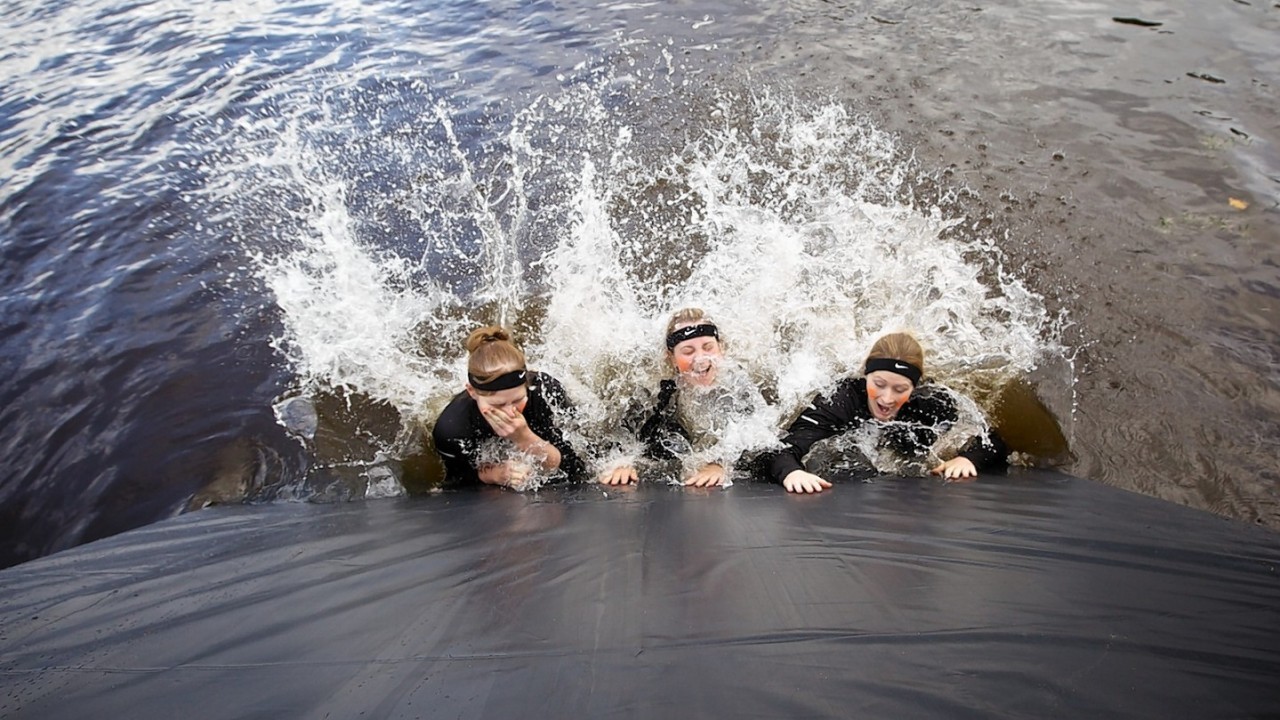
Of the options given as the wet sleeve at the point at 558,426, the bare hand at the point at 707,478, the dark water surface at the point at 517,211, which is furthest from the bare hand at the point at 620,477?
the dark water surface at the point at 517,211

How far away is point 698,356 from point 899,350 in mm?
1191

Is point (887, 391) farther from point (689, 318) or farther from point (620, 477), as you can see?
point (620, 477)

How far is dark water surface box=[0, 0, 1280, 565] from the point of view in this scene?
449 cm

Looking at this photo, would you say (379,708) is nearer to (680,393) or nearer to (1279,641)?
(1279,641)

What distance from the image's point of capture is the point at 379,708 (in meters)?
1.65

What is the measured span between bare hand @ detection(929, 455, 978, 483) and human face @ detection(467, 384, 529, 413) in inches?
91.1

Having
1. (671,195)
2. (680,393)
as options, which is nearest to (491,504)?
(680,393)

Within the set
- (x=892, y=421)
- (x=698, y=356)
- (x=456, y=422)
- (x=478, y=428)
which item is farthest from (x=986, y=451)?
(x=456, y=422)

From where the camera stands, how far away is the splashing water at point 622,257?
509 centimetres

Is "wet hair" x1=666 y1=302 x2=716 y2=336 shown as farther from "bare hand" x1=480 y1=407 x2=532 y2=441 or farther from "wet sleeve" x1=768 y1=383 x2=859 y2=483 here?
"bare hand" x1=480 y1=407 x2=532 y2=441

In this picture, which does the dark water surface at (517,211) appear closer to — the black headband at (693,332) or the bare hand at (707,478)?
the black headband at (693,332)

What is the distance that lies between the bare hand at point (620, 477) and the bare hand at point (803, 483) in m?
0.87

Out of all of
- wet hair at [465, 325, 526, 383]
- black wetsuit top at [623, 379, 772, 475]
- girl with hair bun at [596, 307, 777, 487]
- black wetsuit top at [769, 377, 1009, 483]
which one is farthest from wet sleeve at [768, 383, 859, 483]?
wet hair at [465, 325, 526, 383]

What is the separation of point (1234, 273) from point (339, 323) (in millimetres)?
6696
